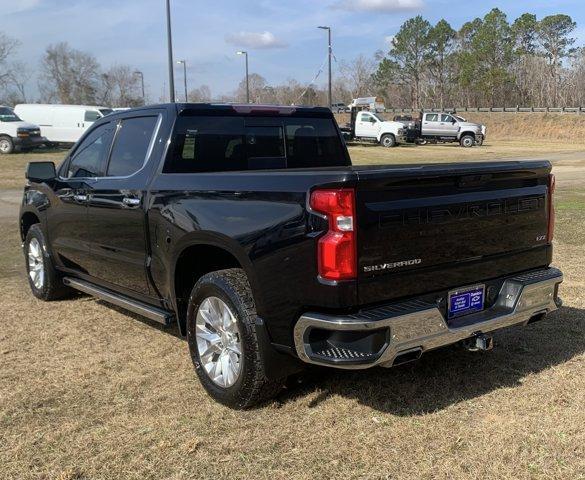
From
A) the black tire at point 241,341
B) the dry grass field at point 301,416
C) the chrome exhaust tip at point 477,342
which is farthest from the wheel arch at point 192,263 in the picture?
the chrome exhaust tip at point 477,342

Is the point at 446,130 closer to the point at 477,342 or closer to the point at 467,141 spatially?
the point at 467,141

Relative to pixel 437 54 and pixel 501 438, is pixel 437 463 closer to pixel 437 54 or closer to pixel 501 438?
pixel 501 438

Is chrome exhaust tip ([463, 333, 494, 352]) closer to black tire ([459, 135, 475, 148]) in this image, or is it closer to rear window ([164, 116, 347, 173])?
rear window ([164, 116, 347, 173])

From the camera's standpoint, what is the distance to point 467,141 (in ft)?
123

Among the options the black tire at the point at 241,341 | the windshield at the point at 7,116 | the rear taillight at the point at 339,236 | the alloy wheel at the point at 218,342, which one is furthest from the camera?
the windshield at the point at 7,116

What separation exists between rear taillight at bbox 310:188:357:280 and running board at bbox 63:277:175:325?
5.42ft

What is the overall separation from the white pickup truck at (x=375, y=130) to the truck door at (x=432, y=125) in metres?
1.51

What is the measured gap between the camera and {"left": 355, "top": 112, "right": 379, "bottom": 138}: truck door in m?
36.7

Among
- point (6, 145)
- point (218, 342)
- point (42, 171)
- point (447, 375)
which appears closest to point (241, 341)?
point (218, 342)

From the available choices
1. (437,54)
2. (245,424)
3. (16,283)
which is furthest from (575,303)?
(437,54)

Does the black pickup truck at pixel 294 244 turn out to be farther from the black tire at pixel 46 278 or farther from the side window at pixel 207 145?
the black tire at pixel 46 278

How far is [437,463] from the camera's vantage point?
304cm

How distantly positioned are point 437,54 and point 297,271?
3603 inches

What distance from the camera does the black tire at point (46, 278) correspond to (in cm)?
600
